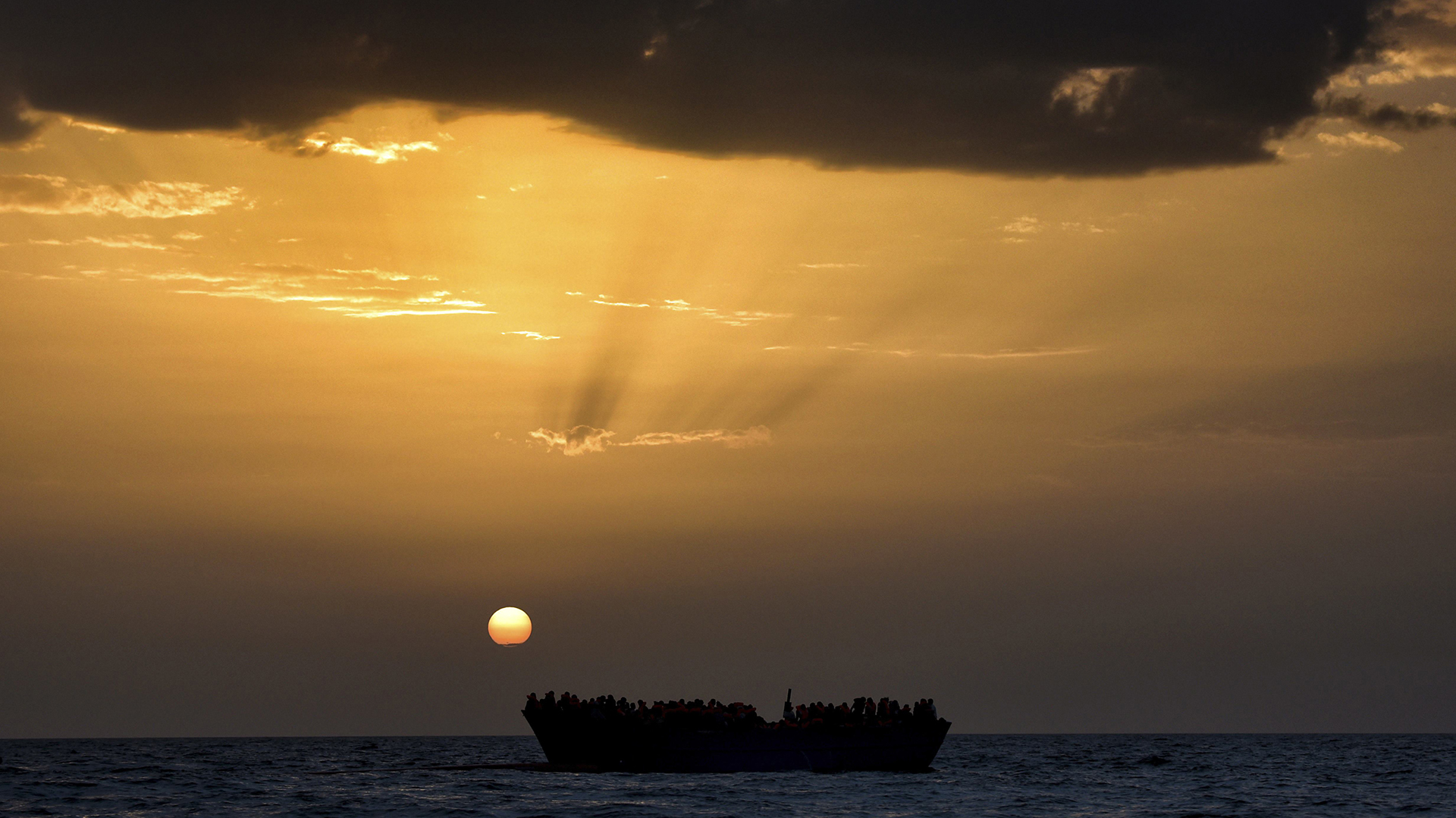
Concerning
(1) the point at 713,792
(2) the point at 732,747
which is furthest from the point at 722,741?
(1) the point at 713,792

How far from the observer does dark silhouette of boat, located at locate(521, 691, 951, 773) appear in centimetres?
6500

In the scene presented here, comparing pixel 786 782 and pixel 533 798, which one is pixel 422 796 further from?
pixel 786 782

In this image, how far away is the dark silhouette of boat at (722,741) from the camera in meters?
65.0

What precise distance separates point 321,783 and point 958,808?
3323 centimetres

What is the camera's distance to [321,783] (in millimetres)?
69562

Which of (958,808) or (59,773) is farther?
(59,773)

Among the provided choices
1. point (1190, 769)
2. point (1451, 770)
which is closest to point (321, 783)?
point (1190, 769)

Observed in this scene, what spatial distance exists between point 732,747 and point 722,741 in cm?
78

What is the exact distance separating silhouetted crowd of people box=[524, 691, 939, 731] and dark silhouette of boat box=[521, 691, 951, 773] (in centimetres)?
7

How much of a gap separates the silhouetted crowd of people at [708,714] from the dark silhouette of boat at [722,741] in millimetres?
66

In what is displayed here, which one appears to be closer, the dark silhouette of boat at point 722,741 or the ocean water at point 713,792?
the ocean water at point 713,792

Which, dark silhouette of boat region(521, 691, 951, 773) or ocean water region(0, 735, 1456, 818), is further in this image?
dark silhouette of boat region(521, 691, 951, 773)

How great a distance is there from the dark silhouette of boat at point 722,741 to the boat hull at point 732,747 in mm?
36

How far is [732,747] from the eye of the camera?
66000 millimetres
